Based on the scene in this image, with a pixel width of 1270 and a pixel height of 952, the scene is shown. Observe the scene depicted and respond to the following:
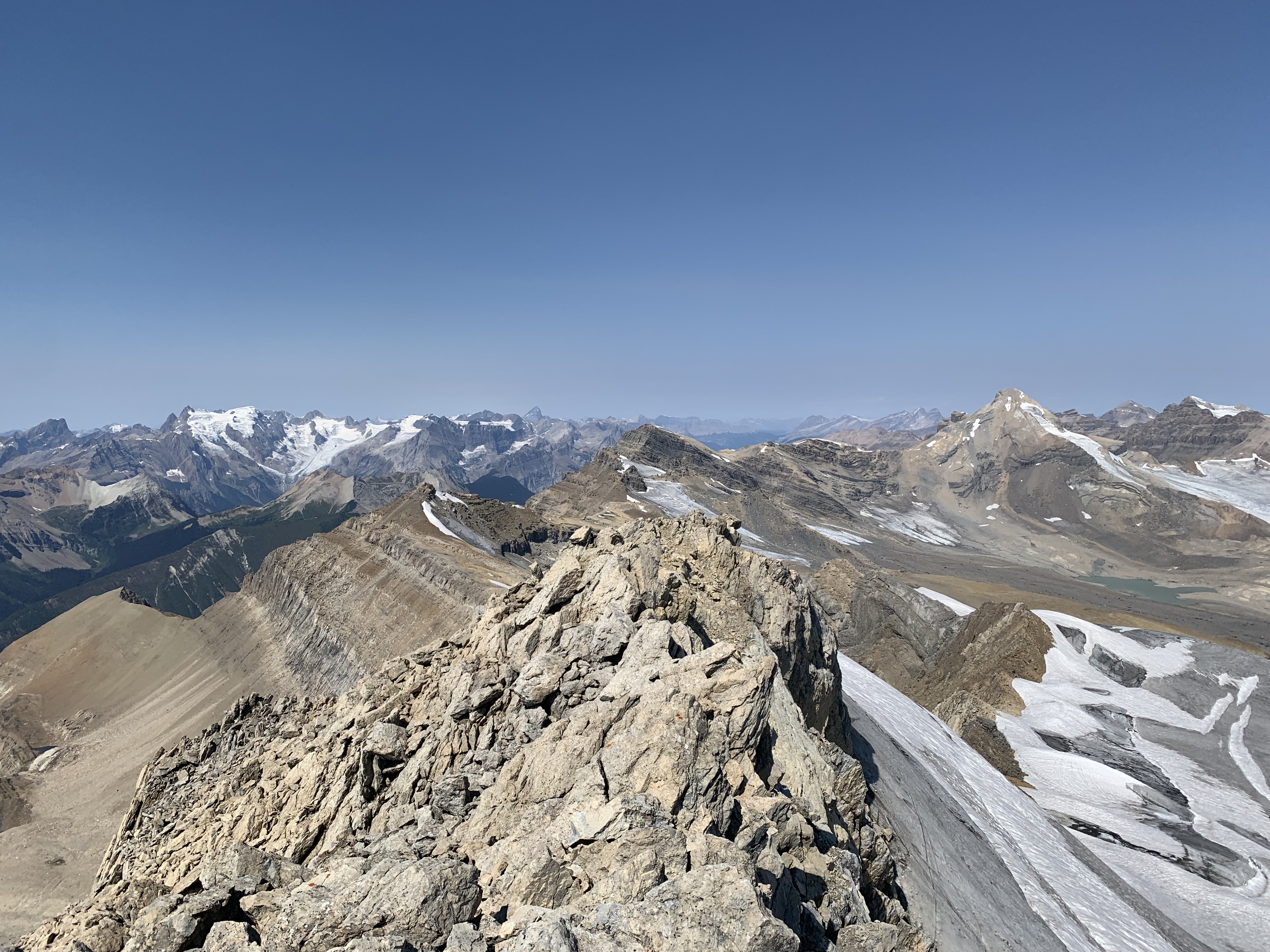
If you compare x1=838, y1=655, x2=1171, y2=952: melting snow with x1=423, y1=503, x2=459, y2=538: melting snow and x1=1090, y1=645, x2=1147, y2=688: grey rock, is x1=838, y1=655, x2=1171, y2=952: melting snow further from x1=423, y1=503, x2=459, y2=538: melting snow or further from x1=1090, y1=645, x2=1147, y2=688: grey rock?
x1=423, y1=503, x2=459, y2=538: melting snow

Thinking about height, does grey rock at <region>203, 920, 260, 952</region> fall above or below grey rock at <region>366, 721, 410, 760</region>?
above

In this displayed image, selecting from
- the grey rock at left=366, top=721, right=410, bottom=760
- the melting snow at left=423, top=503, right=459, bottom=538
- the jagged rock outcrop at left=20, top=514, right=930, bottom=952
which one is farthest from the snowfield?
the melting snow at left=423, top=503, right=459, bottom=538

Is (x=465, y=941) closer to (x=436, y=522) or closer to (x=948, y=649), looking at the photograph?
(x=948, y=649)

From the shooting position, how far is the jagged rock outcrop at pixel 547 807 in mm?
10797

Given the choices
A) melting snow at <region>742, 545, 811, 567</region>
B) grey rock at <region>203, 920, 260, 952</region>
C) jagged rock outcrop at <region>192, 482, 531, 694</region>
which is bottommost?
melting snow at <region>742, 545, 811, 567</region>

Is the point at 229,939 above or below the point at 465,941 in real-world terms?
below

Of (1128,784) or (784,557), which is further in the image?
(784,557)

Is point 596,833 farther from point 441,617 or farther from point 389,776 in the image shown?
point 441,617

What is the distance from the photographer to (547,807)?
14.7 m

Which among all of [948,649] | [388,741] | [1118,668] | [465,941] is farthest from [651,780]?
[1118,668]

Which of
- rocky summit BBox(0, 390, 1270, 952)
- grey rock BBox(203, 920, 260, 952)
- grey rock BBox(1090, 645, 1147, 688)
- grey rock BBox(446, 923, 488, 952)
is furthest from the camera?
grey rock BBox(1090, 645, 1147, 688)

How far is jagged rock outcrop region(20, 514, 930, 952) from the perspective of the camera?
10797 millimetres

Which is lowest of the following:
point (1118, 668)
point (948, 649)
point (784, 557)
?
point (784, 557)

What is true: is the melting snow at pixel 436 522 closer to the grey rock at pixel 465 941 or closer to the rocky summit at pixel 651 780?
the rocky summit at pixel 651 780
